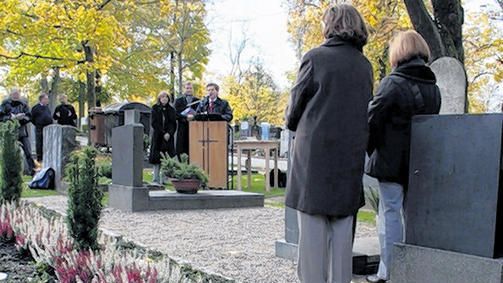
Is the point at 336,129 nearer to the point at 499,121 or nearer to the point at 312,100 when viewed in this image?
the point at 312,100

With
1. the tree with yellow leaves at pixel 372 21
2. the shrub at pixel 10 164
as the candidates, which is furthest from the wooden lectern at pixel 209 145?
Answer: the shrub at pixel 10 164

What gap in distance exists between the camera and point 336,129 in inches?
143

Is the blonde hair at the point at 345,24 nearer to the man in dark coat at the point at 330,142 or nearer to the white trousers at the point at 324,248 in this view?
the man in dark coat at the point at 330,142

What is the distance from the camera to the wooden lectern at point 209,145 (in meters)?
11.7

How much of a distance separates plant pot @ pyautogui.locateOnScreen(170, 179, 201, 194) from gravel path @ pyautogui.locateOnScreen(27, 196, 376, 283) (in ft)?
1.84

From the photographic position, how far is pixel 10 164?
6977 millimetres

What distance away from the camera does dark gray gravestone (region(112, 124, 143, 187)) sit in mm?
9297

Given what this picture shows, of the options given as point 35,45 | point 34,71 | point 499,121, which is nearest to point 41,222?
point 499,121

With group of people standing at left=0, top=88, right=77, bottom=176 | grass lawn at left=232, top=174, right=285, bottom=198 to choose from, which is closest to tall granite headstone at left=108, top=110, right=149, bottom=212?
grass lawn at left=232, top=174, right=285, bottom=198

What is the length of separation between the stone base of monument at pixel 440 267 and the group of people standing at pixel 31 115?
11.0 metres

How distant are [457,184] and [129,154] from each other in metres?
6.64

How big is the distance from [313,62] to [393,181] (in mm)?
1276

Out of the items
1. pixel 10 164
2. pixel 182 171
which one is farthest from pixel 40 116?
pixel 10 164

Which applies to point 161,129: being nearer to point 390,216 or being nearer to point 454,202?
point 390,216
